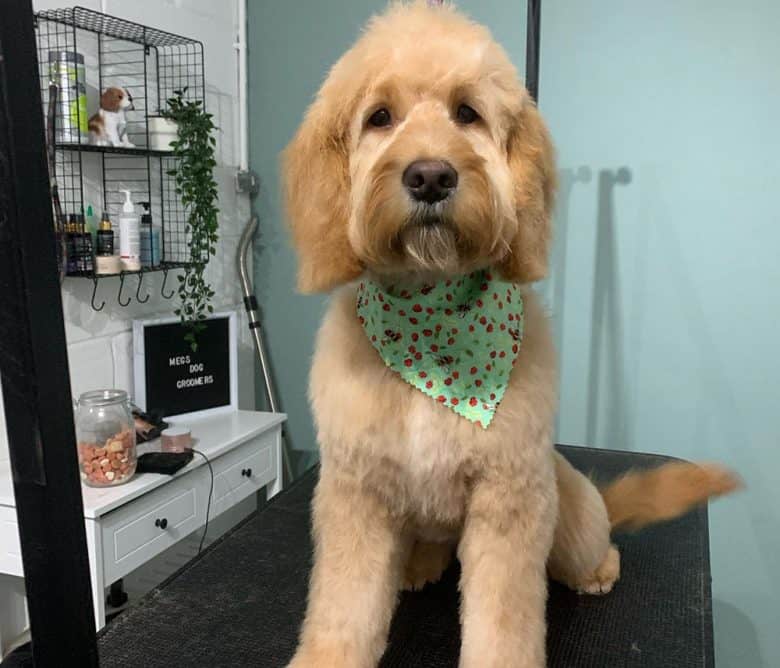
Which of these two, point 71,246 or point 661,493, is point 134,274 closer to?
point 71,246

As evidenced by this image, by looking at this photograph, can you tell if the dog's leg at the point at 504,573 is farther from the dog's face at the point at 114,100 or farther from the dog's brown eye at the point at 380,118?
the dog's face at the point at 114,100

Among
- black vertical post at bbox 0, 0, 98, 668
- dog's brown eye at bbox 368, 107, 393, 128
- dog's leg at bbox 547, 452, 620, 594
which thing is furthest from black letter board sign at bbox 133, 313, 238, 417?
black vertical post at bbox 0, 0, 98, 668

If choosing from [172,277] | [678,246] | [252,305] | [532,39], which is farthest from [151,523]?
[678,246]

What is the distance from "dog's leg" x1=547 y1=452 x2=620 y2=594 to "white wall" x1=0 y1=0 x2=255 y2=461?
3.65ft

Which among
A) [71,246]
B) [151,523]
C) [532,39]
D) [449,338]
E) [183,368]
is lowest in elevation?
[151,523]

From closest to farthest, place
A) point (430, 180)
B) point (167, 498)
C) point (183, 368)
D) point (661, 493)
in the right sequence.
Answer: point (430, 180) < point (661, 493) < point (167, 498) < point (183, 368)

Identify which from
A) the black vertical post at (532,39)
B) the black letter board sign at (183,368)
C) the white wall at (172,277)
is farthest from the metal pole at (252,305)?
the black vertical post at (532,39)

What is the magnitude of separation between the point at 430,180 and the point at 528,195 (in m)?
0.17

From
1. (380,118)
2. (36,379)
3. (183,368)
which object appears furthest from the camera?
(183,368)

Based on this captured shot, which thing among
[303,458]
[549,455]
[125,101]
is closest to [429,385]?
[549,455]

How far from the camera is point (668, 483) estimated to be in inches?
54.2

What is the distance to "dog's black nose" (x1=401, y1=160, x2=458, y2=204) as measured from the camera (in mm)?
714

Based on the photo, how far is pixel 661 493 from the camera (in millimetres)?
1376

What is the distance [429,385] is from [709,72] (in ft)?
4.61
